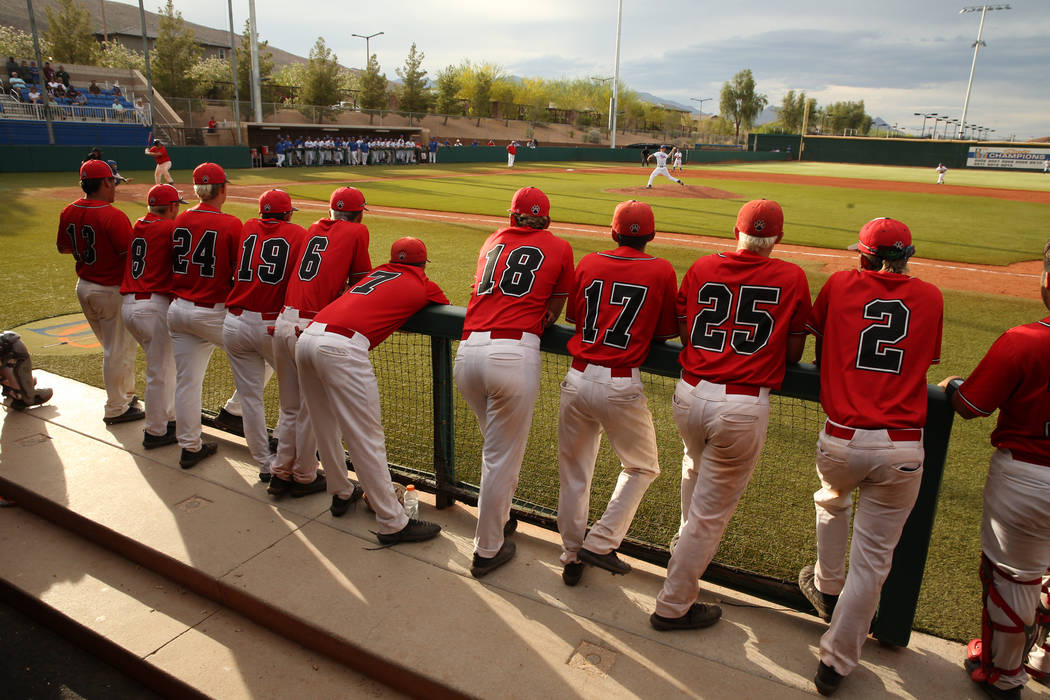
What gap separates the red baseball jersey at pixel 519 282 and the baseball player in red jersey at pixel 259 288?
145 cm

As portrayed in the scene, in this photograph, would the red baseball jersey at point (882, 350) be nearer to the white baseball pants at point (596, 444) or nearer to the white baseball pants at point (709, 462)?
the white baseball pants at point (709, 462)

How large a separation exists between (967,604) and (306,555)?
3.49 meters

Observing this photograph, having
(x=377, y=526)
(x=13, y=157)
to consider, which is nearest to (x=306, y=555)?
(x=377, y=526)

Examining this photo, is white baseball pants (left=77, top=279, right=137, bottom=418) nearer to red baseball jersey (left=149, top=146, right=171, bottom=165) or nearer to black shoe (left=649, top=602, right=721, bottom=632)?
black shoe (left=649, top=602, right=721, bottom=632)

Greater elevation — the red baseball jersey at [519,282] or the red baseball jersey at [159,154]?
the red baseball jersey at [159,154]

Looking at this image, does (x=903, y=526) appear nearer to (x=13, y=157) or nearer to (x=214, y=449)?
(x=214, y=449)

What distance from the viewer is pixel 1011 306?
10109mm

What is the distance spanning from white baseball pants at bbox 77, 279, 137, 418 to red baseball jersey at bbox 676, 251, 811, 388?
4436mm

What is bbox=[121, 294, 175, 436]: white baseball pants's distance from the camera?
4770 millimetres

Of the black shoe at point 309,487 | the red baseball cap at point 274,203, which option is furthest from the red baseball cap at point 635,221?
the black shoe at point 309,487

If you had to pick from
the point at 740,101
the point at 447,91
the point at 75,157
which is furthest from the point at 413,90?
the point at 740,101

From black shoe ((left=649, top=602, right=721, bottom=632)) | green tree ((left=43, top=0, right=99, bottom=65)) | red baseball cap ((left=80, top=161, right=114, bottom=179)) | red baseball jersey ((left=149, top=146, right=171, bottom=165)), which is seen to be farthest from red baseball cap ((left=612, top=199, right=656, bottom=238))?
green tree ((left=43, top=0, right=99, bottom=65))

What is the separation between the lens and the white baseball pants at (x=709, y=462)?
285cm

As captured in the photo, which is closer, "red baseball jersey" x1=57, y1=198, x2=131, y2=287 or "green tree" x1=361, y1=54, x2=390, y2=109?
"red baseball jersey" x1=57, y1=198, x2=131, y2=287
